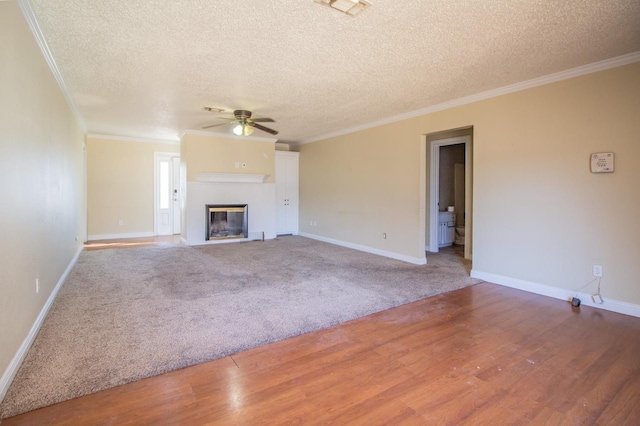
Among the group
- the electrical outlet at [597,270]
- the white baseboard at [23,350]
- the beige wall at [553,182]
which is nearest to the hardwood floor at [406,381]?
the white baseboard at [23,350]

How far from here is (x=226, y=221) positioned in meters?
6.99

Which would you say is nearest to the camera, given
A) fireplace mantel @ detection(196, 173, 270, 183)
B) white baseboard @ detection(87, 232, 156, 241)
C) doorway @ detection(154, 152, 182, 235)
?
fireplace mantel @ detection(196, 173, 270, 183)

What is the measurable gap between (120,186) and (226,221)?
8.84ft

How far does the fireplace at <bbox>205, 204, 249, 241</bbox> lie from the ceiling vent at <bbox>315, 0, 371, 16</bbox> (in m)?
5.30

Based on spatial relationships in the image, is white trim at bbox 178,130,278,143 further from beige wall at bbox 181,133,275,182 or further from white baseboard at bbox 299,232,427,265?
white baseboard at bbox 299,232,427,265

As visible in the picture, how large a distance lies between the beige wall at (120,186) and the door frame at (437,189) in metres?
6.24

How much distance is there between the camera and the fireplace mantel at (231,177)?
6625 mm

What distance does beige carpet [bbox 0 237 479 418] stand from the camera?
200cm

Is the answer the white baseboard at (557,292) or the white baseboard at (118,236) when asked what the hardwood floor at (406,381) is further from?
the white baseboard at (118,236)

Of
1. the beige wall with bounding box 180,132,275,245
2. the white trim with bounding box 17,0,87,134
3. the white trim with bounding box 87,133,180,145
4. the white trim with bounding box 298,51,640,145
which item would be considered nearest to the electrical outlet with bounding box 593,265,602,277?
the white trim with bounding box 298,51,640,145

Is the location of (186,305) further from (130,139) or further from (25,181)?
(130,139)

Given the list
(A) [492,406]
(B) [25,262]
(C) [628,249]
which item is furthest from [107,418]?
(C) [628,249]

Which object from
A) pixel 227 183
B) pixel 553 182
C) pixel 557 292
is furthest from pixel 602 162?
pixel 227 183

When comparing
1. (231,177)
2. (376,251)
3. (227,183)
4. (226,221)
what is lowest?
(376,251)
